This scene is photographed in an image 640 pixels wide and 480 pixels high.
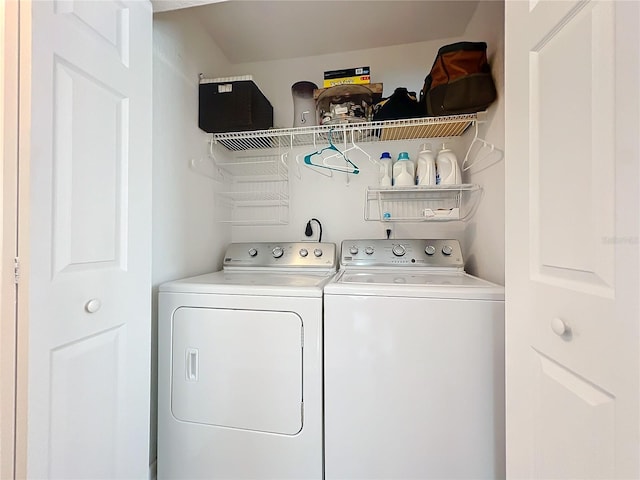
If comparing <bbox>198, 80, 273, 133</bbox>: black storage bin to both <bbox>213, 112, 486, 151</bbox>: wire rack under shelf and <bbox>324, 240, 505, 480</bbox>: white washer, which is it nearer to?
<bbox>213, 112, 486, 151</bbox>: wire rack under shelf

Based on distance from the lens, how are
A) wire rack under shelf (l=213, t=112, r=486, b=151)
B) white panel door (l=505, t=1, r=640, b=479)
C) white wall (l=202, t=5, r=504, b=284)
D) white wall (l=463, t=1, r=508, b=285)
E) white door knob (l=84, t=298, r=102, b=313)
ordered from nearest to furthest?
white panel door (l=505, t=1, r=640, b=479)
white door knob (l=84, t=298, r=102, b=313)
white wall (l=463, t=1, r=508, b=285)
wire rack under shelf (l=213, t=112, r=486, b=151)
white wall (l=202, t=5, r=504, b=284)

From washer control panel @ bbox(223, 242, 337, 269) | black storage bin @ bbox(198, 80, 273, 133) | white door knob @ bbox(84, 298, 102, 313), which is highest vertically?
black storage bin @ bbox(198, 80, 273, 133)

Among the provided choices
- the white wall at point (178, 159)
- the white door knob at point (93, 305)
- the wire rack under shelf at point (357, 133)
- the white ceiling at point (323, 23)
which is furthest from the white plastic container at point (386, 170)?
the white door knob at point (93, 305)

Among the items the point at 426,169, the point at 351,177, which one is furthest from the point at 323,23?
the point at 426,169

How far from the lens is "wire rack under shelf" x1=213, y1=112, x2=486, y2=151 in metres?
1.66

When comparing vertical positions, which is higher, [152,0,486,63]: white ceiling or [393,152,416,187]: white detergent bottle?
[152,0,486,63]: white ceiling

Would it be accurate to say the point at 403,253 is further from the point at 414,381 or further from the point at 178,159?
the point at 178,159

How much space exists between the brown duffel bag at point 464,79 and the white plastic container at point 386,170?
1.48 ft

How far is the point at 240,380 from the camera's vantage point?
1260mm

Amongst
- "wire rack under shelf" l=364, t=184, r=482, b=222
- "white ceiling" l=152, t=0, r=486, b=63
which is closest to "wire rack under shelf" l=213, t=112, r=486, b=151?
"wire rack under shelf" l=364, t=184, r=482, b=222

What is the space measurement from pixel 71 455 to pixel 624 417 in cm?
136

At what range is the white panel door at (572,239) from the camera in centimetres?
53

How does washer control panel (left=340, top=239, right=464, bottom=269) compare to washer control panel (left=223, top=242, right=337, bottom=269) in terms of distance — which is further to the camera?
washer control panel (left=223, top=242, right=337, bottom=269)

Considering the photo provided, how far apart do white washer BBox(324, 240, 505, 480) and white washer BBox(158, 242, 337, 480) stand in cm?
9
